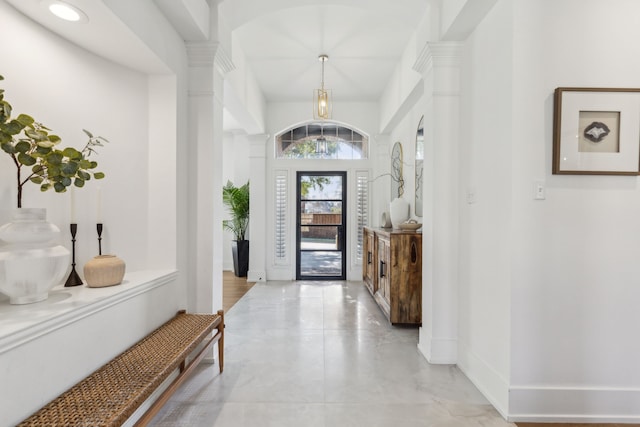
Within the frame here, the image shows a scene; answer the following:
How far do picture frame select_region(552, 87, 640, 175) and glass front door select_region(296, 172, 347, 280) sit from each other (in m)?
4.09

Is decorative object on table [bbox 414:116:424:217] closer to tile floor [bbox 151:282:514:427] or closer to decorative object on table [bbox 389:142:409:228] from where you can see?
decorative object on table [bbox 389:142:409:228]

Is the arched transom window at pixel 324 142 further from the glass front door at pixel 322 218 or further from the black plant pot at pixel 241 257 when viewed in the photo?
the black plant pot at pixel 241 257

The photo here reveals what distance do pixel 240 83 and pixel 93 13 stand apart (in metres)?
2.38

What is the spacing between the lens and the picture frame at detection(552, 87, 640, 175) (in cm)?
183

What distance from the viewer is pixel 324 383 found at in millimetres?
2234

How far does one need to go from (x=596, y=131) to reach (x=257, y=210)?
469cm

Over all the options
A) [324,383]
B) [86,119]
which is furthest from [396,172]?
[86,119]

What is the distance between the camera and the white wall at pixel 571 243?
184cm

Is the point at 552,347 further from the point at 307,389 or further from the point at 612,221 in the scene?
the point at 307,389

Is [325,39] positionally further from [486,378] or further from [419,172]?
[486,378]

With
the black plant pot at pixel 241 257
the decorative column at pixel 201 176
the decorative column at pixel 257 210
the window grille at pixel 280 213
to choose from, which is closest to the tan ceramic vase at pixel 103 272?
the decorative column at pixel 201 176

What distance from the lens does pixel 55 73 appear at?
1.82 meters

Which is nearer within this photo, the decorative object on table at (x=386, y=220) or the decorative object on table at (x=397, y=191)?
the decorative object on table at (x=397, y=191)

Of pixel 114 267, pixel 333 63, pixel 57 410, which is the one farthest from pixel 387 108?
pixel 57 410
